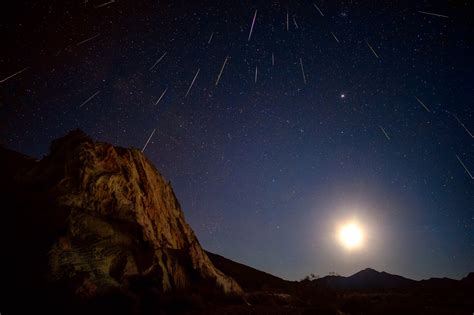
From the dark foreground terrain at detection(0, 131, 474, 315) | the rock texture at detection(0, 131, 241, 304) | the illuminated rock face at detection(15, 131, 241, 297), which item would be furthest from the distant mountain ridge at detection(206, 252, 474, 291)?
the rock texture at detection(0, 131, 241, 304)

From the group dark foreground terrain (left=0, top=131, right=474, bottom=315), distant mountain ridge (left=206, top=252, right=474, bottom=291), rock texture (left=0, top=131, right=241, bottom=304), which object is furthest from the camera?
distant mountain ridge (left=206, top=252, right=474, bottom=291)

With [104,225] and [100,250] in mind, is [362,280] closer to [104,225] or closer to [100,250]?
[104,225]

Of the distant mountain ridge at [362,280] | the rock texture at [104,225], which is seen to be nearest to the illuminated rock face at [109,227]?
the rock texture at [104,225]

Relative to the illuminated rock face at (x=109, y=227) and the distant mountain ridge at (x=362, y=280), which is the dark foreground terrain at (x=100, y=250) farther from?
the distant mountain ridge at (x=362, y=280)

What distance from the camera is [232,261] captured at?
67438mm

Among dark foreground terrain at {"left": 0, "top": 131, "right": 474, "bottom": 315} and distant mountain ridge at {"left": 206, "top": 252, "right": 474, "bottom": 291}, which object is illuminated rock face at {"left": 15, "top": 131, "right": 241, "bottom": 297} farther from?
distant mountain ridge at {"left": 206, "top": 252, "right": 474, "bottom": 291}

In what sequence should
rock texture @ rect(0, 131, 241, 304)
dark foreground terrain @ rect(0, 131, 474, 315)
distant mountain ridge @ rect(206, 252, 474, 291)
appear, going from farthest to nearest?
distant mountain ridge @ rect(206, 252, 474, 291) → rock texture @ rect(0, 131, 241, 304) → dark foreground terrain @ rect(0, 131, 474, 315)

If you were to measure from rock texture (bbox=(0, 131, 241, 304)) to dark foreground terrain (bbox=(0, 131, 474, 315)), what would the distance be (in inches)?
2.6

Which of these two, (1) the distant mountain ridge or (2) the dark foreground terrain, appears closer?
(2) the dark foreground terrain

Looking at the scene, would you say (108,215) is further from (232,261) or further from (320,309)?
(232,261)

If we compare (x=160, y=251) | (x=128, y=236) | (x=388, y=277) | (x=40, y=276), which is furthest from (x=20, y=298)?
(x=388, y=277)

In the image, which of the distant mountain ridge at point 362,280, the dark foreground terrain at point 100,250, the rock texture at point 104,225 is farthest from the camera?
the distant mountain ridge at point 362,280

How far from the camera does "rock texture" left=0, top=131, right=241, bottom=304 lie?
16.8 meters

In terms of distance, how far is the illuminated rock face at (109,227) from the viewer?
665 inches
